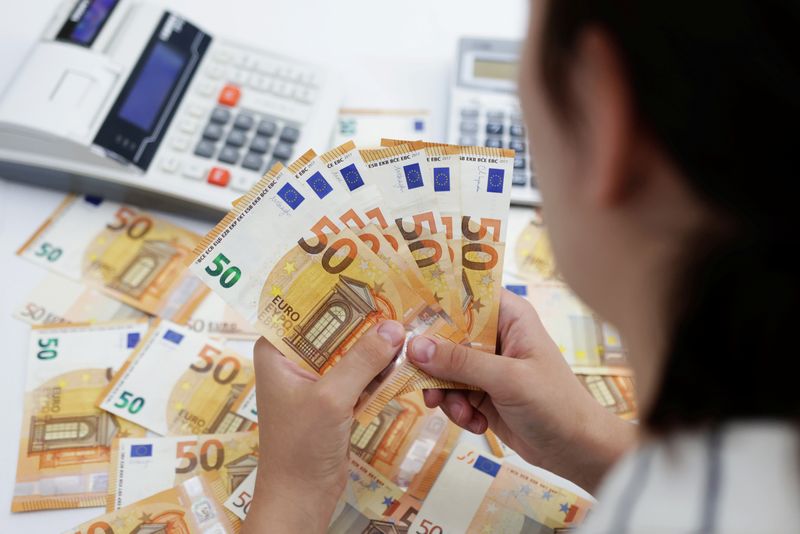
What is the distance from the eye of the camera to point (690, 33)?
0.96 feet

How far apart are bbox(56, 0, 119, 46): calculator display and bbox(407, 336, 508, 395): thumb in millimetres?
603

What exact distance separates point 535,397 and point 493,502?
0.14 m

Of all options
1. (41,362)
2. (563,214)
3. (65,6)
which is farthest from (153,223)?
(563,214)

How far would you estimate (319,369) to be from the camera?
27.6 inches

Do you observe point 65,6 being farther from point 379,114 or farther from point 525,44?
point 525,44

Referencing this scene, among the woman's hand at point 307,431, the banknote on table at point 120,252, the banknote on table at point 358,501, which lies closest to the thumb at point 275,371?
the woman's hand at point 307,431

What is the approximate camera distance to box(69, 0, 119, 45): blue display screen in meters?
0.92

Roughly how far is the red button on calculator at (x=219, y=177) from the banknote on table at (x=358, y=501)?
353mm

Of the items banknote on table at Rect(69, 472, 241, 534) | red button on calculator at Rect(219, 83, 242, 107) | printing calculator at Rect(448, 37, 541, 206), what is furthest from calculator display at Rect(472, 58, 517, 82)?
banknote on table at Rect(69, 472, 241, 534)

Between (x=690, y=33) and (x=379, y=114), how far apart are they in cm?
75

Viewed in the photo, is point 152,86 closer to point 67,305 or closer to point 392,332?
point 67,305

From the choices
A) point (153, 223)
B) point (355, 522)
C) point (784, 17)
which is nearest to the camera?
point (784, 17)

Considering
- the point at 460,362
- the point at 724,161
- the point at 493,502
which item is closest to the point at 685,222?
the point at 724,161

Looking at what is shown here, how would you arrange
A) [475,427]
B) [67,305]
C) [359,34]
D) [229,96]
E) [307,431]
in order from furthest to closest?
1. [359,34]
2. [229,96]
3. [67,305]
4. [475,427]
5. [307,431]
